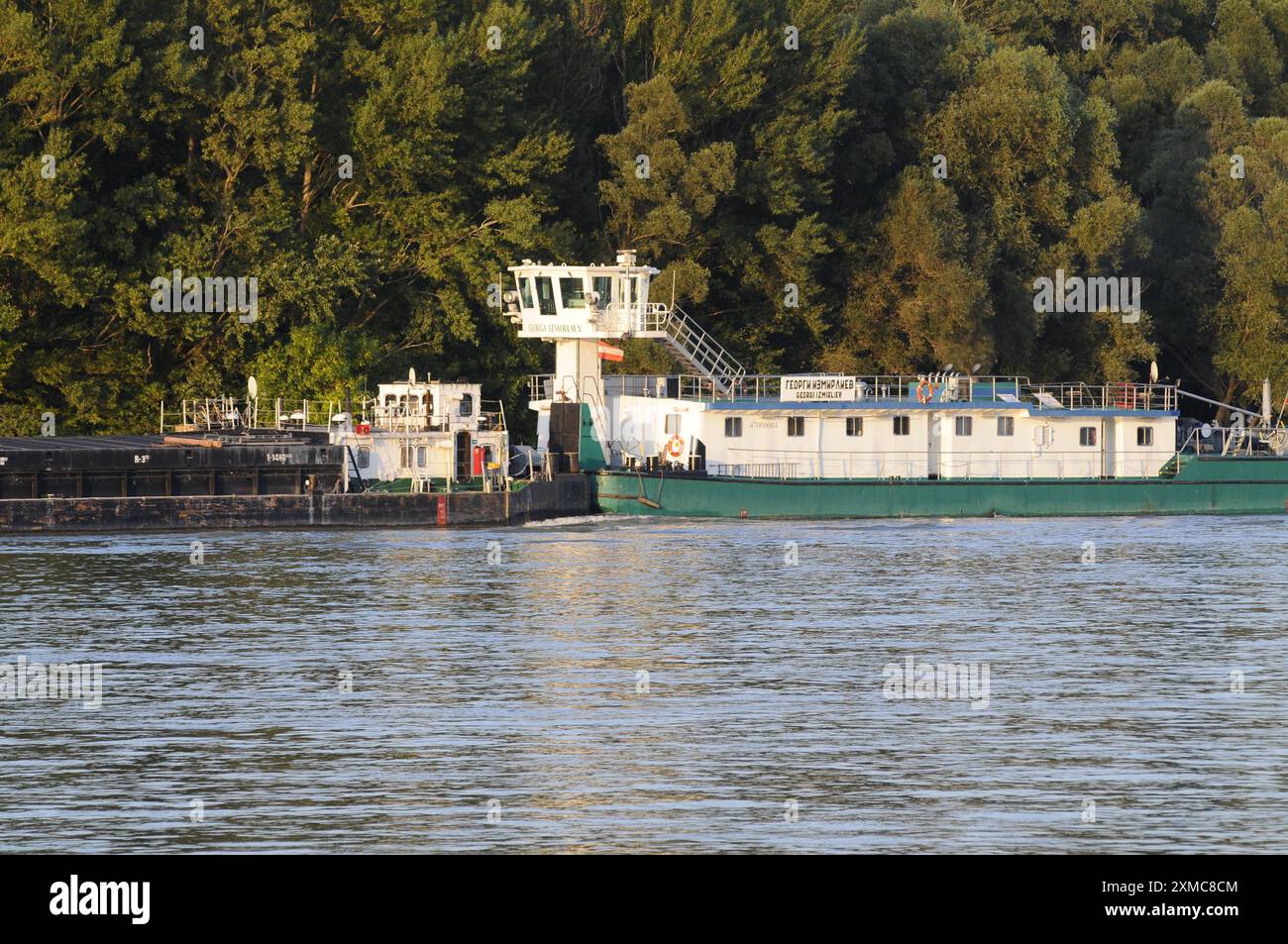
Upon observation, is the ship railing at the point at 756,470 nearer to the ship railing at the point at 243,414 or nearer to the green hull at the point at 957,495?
the green hull at the point at 957,495

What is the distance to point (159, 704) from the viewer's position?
35.9 m

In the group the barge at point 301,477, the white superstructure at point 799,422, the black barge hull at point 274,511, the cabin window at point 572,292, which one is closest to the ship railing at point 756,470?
the white superstructure at point 799,422

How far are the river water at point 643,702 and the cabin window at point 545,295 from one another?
17583mm

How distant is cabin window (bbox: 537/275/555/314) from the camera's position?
78.6m

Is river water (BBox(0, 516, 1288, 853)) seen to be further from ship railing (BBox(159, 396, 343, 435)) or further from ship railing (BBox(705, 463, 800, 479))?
ship railing (BBox(159, 396, 343, 435))

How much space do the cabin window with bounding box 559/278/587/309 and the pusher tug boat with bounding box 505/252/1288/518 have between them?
2.1 inches

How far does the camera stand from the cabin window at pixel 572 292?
78.3 metres

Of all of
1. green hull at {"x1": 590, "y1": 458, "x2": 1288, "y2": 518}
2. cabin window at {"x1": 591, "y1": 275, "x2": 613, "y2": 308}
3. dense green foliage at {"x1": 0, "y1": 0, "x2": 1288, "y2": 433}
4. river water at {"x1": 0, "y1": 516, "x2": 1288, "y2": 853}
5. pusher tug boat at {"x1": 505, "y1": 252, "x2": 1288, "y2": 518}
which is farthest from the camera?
dense green foliage at {"x1": 0, "y1": 0, "x2": 1288, "y2": 433}

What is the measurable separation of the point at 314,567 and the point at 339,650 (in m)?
16.5

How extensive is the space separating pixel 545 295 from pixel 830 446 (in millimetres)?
12180

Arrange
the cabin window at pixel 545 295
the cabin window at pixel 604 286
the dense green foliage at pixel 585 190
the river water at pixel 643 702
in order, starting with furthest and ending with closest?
1. the dense green foliage at pixel 585 190
2. the cabin window at pixel 545 295
3. the cabin window at pixel 604 286
4. the river water at pixel 643 702

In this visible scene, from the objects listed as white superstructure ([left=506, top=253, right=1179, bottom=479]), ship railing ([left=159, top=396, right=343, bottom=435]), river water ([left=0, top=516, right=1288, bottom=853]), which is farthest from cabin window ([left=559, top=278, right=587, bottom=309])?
river water ([left=0, top=516, right=1288, bottom=853])

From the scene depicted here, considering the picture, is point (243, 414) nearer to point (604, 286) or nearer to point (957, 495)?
point (604, 286)
